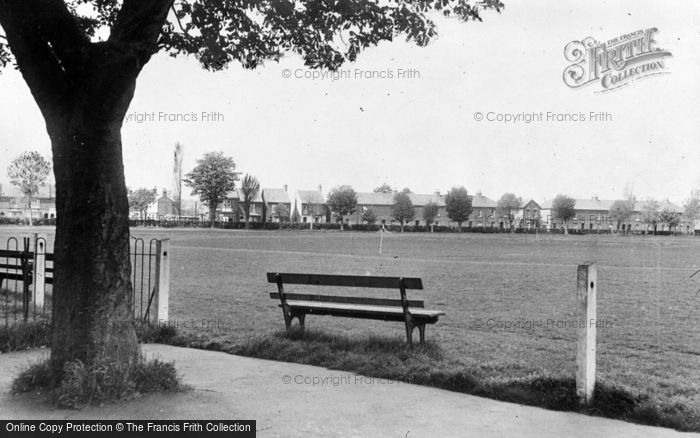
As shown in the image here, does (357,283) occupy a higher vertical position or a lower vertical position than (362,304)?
higher

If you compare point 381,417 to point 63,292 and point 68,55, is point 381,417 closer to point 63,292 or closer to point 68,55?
point 63,292

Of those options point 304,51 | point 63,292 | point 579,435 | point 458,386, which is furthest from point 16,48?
point 579,435

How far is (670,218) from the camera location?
106 m

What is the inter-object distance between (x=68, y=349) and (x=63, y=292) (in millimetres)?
545

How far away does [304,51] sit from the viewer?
8.34 m

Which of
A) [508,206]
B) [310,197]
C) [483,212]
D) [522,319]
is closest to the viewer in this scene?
[522,319]

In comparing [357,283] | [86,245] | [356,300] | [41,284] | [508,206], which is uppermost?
[508,206]

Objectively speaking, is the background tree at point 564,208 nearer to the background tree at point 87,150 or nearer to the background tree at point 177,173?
the background tree at point 177,173

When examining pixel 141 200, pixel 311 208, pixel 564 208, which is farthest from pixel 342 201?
pixel 141 200

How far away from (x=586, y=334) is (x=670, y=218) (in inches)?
4535

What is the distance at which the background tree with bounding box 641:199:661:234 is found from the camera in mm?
111062

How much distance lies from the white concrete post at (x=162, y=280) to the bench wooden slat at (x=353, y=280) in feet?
5.22

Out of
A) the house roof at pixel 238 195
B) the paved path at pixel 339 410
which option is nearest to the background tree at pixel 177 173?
the house roof at pixel 238 195

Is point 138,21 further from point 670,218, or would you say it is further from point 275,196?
point 670,218
